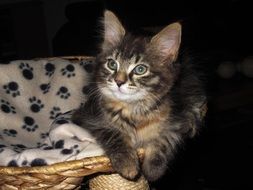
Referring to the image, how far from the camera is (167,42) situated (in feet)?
4.23

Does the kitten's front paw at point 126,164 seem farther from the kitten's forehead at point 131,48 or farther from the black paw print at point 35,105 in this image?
the black paw print at point 35,105

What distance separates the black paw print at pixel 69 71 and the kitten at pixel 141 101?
0.40 m

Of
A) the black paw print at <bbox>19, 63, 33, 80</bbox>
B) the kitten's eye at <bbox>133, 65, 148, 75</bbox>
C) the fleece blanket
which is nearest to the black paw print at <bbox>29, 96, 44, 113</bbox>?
the fleece blanket

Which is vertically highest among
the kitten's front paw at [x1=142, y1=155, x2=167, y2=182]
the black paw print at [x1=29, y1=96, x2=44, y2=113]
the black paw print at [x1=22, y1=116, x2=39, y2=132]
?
the kitten's front paw at [x1=142, y1=155, x2=167, y2=182]

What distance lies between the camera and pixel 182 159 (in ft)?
8.50

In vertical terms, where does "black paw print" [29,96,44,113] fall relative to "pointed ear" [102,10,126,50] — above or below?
below

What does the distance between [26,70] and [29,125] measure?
285 millimetres

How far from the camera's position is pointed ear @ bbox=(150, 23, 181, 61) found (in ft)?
4.10

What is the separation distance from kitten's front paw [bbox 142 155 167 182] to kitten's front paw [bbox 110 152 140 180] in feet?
0.25

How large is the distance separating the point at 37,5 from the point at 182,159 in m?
2.33

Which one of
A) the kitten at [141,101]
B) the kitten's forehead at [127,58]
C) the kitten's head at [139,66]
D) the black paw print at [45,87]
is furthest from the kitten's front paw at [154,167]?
the black paw print at [45,87]

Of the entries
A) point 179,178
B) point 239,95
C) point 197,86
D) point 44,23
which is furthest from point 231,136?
point 44,23

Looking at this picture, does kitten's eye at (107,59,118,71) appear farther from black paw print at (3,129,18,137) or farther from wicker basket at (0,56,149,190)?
black paw print at (3,129,18,137)

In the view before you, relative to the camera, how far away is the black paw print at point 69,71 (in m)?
1.75
